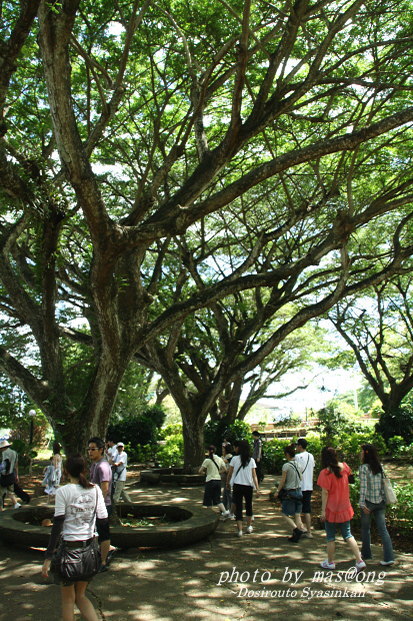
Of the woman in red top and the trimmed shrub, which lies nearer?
the woman in red top

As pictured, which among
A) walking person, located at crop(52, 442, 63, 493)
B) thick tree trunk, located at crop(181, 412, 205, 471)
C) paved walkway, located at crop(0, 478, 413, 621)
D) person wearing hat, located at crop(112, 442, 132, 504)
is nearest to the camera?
paved walkway, located at crop(0, 478, 413, 621)

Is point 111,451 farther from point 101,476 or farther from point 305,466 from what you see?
point 101,476

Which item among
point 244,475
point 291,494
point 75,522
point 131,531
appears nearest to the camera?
point 75,522

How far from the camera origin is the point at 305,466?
28.0ft

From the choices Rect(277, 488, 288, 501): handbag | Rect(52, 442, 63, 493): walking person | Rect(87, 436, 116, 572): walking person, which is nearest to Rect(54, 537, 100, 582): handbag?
Rect(87, 436, 116, 572): walking person

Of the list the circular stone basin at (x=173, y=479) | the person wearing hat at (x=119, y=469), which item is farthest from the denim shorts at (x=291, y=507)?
the circular stone basin at (x=173, y=479)

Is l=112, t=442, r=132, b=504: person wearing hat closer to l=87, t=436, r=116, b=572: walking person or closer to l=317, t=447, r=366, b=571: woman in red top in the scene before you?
l=87, t=436, r=116, b=572: walking person

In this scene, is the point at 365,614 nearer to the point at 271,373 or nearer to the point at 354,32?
the point at 354,32

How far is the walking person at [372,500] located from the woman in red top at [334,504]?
0.22 meters

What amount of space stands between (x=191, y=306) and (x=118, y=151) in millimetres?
7206

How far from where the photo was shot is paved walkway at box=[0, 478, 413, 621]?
520 centimetres

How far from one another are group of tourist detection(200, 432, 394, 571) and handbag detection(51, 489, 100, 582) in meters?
3.32

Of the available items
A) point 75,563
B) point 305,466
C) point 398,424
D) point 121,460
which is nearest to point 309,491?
point 305,466

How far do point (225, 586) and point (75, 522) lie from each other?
7.92 ft
